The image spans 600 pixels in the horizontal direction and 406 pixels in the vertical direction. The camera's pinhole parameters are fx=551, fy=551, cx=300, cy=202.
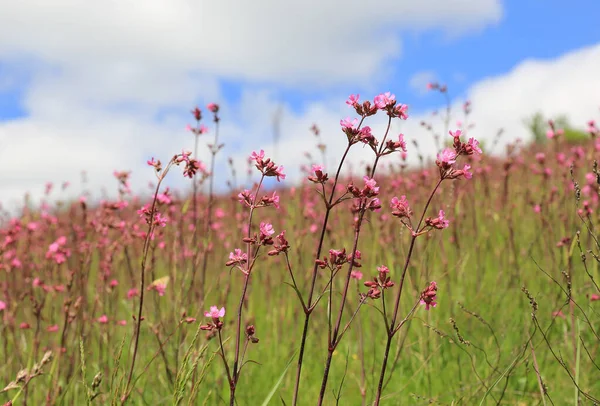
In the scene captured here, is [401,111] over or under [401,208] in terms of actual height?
over

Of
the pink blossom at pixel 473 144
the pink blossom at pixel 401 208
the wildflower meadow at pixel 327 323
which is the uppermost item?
the pink blossom at pixel 473 144

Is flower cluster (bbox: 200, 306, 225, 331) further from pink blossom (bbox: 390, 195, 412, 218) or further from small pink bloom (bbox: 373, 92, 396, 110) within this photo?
small pink bloom (bbox: 373, 92, 396, 110)

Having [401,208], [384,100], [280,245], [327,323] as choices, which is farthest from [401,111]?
[327,323]

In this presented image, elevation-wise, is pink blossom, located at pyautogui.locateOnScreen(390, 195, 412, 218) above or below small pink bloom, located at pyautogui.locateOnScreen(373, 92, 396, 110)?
below

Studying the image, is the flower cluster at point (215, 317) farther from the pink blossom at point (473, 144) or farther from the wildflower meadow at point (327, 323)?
the pink blossom at point (473, 144)

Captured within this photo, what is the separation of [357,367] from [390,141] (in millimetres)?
2430

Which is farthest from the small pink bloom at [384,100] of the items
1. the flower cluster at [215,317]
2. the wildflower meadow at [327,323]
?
the flower cluster at [215,317]

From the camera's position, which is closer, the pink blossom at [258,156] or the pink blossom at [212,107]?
the pink blossom at [258,156]

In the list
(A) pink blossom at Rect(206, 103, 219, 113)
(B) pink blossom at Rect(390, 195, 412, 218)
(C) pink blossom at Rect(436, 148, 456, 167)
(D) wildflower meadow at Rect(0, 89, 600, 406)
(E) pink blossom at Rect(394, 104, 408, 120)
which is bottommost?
(D) wildflower meadow at Rect(0, 89, 600, 406)

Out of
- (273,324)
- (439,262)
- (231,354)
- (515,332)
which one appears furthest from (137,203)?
(515,332)

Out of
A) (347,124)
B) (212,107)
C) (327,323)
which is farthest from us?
(327,323)

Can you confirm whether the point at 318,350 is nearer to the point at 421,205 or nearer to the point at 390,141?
the point at 421,205

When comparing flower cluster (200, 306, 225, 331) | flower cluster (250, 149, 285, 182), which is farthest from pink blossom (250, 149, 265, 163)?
flower cluster (200, 306, 225, 331)

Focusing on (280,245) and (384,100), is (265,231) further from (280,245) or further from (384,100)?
(384,100)
